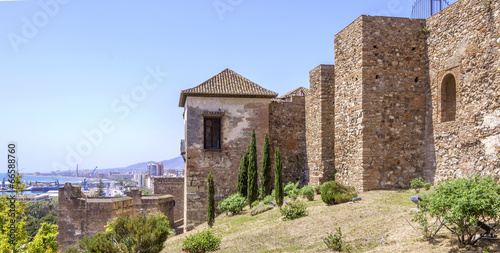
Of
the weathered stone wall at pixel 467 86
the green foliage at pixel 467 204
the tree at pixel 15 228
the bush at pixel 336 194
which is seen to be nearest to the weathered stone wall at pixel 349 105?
the bush at pixel 336 194

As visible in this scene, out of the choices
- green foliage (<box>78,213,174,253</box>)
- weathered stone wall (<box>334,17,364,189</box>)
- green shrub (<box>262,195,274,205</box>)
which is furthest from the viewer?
green shrub (<box>262,195,274,205</box>)

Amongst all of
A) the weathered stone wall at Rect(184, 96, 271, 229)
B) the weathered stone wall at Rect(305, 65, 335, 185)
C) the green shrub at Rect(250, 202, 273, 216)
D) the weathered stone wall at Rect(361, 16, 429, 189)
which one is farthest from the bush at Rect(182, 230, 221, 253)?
the weathered stone wall at Rect(184, 96, 271, 229)

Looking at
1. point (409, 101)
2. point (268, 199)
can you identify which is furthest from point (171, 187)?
point (409, 101)

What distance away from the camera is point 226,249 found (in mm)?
11180

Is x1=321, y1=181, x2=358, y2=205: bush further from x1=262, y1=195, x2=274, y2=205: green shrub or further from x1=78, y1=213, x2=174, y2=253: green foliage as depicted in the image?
x1=78, y1=213, x2=174, y2=253: green foliage

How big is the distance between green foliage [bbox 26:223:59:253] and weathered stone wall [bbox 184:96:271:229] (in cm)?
1144

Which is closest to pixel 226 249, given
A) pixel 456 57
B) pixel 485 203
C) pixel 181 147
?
pixel 485 203

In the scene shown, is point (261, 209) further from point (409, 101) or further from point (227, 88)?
point (227, 88)

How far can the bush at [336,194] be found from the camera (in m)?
14.0

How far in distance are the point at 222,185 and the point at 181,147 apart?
145 inches

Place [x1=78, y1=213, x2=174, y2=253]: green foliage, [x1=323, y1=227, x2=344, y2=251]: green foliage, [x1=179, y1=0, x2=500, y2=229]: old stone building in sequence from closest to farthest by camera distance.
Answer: [x1=323, y1=227, x2=344, y2=251]: green foliage → [x1=78, y1=213, x2=174, y2=253]: green foliage → [x1=179, y1=0, x2=500, y2=229]: old stone building

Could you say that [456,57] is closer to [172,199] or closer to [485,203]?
[485,203]

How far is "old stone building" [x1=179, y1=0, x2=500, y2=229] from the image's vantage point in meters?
11.9

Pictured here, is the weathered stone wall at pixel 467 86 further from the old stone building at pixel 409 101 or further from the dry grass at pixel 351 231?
the dry grass at pixel 351 231
